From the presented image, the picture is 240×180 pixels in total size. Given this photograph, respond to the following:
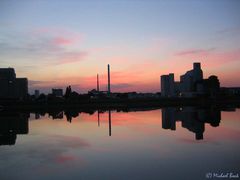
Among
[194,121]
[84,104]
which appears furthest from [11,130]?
[84,104]

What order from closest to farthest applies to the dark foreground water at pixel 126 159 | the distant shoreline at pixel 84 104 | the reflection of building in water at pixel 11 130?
the dark foreground water at pixel 126 159 < the reflection of building in water at pixel 11 130 < the distant shoreline at pixel 84 104

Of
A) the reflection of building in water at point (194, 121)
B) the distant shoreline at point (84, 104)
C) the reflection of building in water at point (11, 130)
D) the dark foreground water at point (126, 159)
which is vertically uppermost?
the distant shoreline at point (84, 104)

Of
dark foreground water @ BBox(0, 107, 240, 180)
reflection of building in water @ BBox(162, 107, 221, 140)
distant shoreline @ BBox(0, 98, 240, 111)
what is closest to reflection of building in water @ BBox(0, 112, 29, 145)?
dark foreground water @ BBox(0, 107, 240, 180)

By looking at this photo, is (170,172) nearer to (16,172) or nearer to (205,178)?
(205,178)

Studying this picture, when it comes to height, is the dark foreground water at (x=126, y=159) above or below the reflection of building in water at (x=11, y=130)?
above

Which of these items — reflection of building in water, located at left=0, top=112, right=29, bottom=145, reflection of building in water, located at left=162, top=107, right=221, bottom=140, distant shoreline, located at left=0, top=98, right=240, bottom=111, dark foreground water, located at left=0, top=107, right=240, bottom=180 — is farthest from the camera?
distant shoreline, located at left=0, top=98, right=240, bottom=111

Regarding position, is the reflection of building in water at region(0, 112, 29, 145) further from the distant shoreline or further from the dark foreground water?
the distant shoreline

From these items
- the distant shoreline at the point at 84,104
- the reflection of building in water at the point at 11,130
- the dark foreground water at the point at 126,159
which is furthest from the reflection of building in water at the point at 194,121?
the distant shoreline at the point at 84,104

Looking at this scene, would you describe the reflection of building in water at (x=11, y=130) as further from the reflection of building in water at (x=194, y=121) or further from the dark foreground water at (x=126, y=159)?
the reflection of building in water at (x=194, y=121)

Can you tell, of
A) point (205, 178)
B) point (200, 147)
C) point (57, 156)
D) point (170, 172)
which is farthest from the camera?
point (200, 147)

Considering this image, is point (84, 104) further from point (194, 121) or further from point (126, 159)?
point (126, 159)

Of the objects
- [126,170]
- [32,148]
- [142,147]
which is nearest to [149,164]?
[126,170]

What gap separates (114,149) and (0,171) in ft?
28.5

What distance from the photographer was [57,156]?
2067cm
